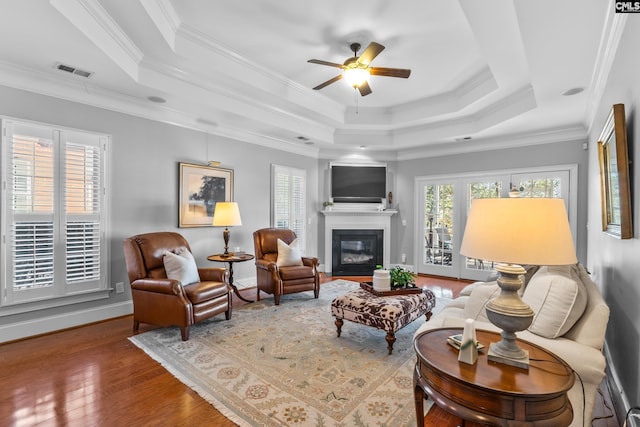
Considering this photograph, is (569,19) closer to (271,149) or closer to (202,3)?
(202,3)

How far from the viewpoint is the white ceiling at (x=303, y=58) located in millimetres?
2506

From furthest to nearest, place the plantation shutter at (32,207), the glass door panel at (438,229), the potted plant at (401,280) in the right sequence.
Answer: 1. the glass door panel at (438,229)
2. the potted plant at (401,280)
3. the plantation shutter at (32,207)

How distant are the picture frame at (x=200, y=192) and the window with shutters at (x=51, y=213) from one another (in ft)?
3.28

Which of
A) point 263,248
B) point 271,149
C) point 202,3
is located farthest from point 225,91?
point 263,248

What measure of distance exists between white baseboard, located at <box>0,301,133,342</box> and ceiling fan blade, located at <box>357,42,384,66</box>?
13.1ft

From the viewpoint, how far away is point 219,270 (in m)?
3.86

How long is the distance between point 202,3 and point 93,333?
3.53 m

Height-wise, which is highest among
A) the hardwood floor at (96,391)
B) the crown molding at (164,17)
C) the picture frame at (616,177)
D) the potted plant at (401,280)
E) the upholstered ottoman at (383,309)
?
the crown molding at (164,17)

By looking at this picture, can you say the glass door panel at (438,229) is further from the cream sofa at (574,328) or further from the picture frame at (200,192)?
the cream sofa at (574,328)

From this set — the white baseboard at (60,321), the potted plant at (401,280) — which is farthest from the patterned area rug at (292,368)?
Result: the white baseboard at (60,321)

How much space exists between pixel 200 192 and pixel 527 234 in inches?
173

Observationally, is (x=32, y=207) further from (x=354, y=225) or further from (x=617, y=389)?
(x=617, y=389)

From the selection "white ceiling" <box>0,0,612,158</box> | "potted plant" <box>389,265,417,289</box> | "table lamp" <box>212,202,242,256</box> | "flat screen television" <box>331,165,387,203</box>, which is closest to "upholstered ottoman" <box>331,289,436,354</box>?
"potted plant" <box>389,265,417,289</box>

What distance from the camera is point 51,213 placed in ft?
11.1
